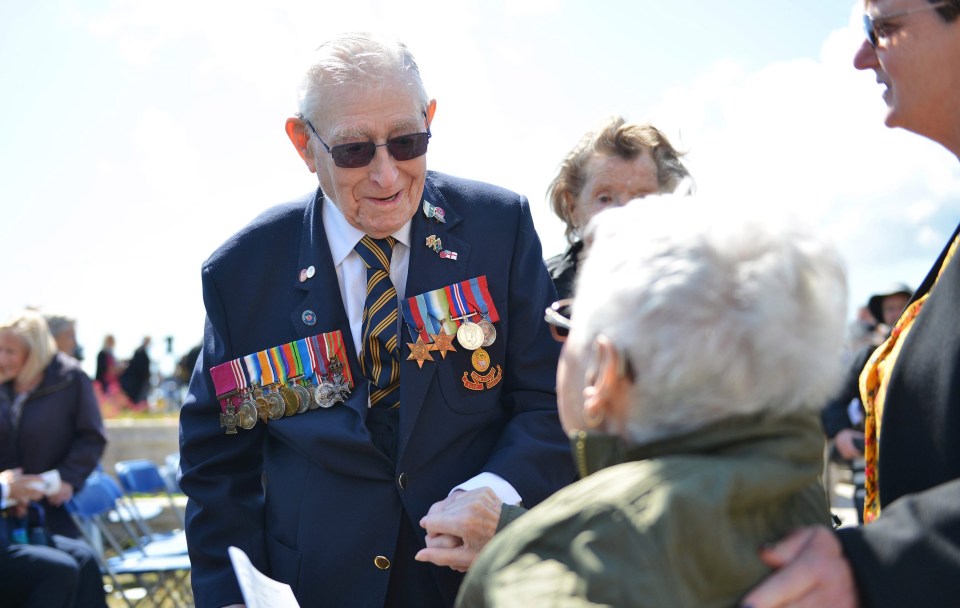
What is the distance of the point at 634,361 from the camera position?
1435 millimetres

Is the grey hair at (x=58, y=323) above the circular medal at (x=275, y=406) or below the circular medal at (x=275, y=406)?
below

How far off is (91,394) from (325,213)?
15.1 feet

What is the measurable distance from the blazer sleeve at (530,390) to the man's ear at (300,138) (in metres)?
0.61

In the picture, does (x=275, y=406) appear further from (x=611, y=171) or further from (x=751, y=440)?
(x=611, y=171)

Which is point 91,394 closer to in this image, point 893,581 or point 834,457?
point 834,457

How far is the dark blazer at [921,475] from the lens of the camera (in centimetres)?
147

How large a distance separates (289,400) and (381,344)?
0.94ft

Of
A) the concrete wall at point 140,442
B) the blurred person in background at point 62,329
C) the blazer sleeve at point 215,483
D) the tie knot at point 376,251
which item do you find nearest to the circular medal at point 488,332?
the tie knot at point 376,251

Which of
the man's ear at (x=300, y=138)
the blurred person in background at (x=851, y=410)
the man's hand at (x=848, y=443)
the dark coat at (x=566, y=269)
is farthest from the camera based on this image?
the man's hand at (x=848, y=443)

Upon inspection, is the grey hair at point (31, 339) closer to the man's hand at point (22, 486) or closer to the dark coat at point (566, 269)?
the man's hand at point (22, 486)

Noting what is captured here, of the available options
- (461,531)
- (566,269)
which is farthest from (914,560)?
→ (566,269)

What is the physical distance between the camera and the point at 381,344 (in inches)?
102

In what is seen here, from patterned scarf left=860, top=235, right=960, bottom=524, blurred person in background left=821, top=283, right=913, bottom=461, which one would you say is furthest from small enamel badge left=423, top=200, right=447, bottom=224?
blurred person in background left=821, top=283, right=913, bottom=461

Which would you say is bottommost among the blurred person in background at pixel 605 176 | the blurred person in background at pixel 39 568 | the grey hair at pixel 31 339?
the blurred person in background at pixel 39 568
